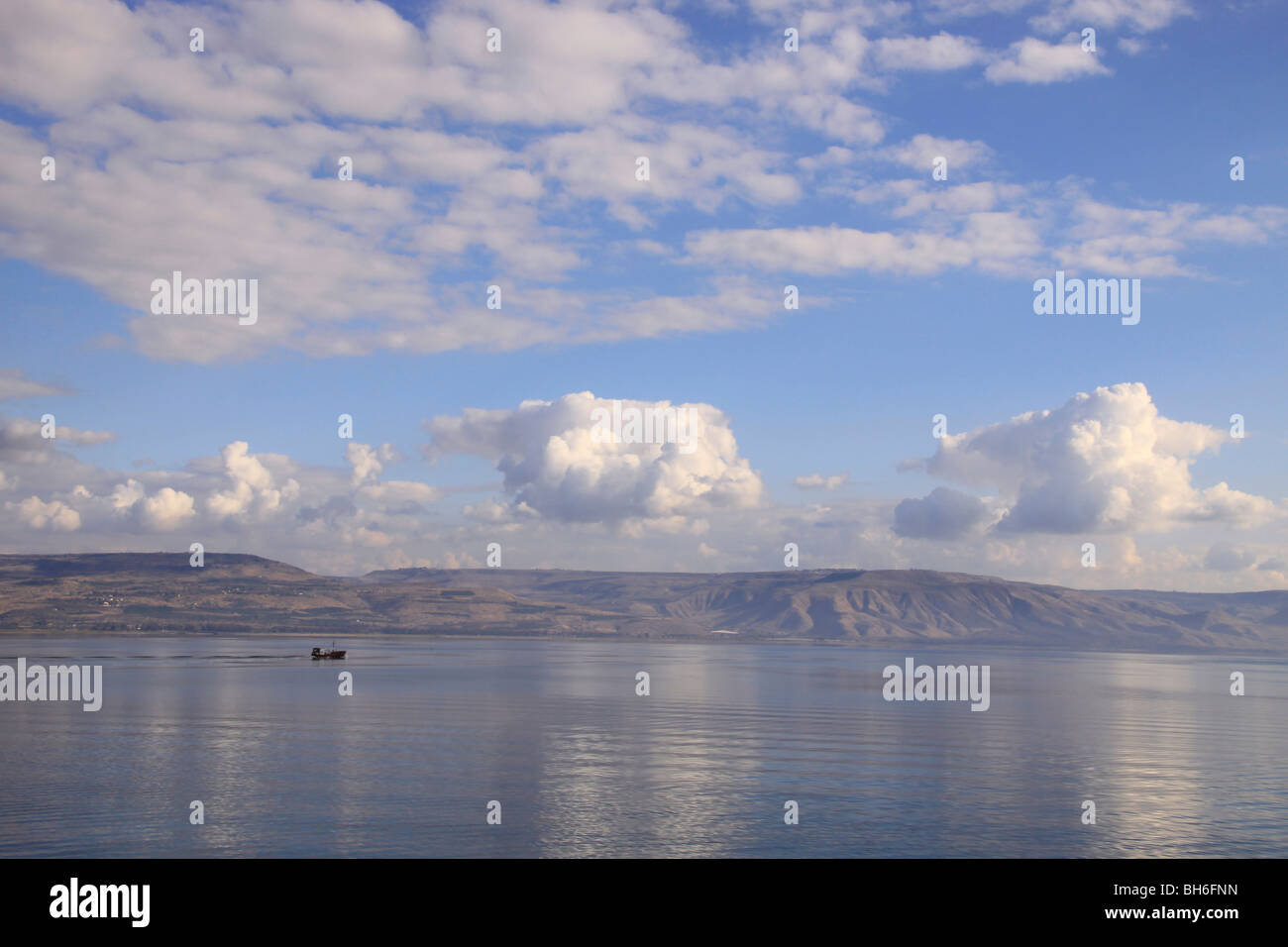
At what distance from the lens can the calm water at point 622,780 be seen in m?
52.0

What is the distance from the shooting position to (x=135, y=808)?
57.3 meters

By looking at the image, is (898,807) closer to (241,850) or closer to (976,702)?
(241,850)

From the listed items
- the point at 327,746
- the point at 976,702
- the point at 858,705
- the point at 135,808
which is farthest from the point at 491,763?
the point at 976,702

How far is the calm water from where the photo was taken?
51969 mm

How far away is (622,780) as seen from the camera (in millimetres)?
69188

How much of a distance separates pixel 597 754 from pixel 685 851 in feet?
107
